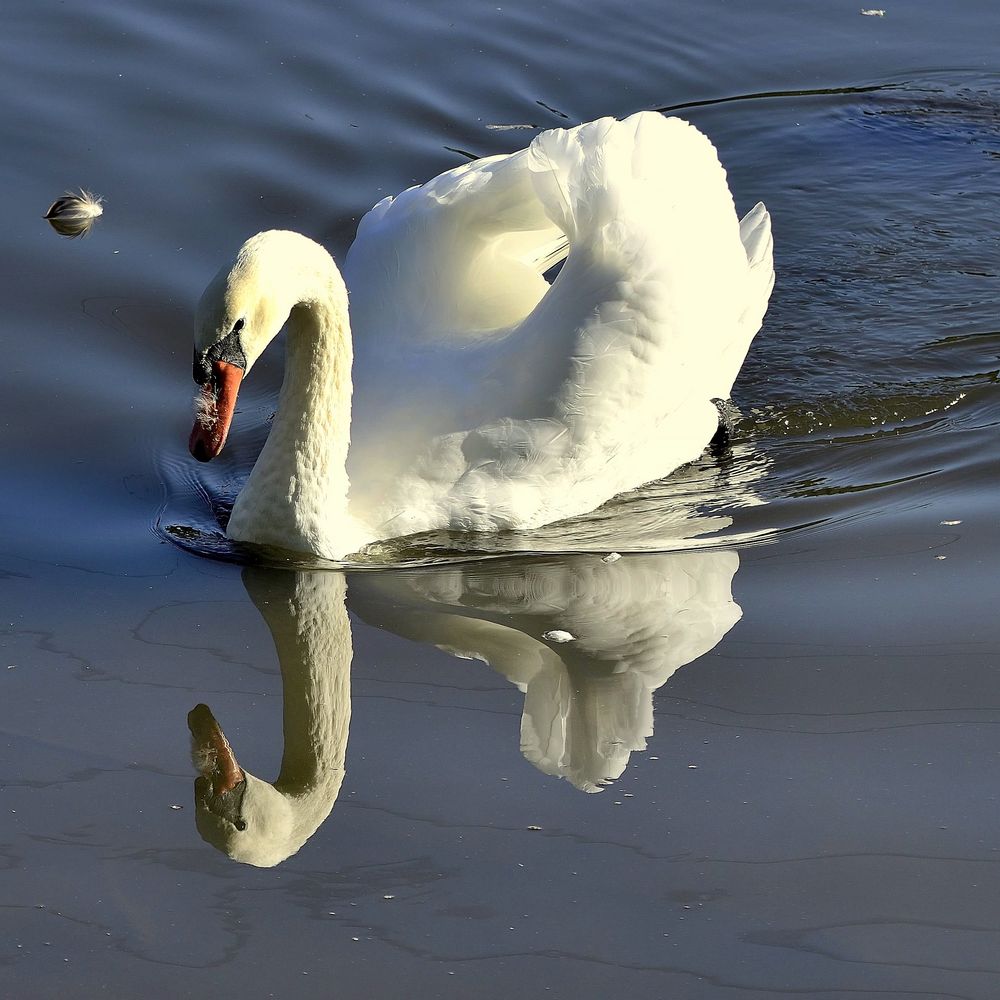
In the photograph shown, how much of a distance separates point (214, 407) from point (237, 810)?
1.47m

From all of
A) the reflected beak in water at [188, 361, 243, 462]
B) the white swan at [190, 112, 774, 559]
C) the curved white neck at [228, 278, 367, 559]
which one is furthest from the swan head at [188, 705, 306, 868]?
the curved white neck at [228, 278, 367, 559]

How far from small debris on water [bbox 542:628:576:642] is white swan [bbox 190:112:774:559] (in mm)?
822

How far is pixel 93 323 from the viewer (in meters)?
7.64

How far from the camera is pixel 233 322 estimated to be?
5387 millimetres

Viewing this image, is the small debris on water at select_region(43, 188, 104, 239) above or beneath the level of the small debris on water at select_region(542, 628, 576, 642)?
above

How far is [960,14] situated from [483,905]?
8838mm

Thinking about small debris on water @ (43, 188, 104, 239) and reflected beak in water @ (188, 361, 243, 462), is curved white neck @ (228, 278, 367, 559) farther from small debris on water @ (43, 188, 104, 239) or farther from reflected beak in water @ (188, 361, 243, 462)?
small debris on water @ (43, 188, 104, 239)

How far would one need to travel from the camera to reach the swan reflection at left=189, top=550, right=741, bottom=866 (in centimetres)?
460

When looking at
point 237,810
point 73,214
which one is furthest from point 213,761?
point 73,214

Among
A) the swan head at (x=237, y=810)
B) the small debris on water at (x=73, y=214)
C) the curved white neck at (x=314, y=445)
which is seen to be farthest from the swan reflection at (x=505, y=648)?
the small debris on water at (x=73, y=214)

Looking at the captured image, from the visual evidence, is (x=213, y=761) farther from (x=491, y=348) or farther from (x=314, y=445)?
(x=491, y=348)

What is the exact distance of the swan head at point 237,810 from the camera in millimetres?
4371

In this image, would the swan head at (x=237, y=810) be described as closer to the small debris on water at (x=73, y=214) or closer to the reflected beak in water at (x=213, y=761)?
the reflected beak in water at (x=213, y=761)

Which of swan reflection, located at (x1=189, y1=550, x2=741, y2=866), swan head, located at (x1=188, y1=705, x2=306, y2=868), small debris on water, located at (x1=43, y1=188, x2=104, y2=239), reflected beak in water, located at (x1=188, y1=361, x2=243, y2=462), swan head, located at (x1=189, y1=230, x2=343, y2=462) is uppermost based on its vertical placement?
swan head, located at (x1=189, y1=230, x2=343, y2=462)
